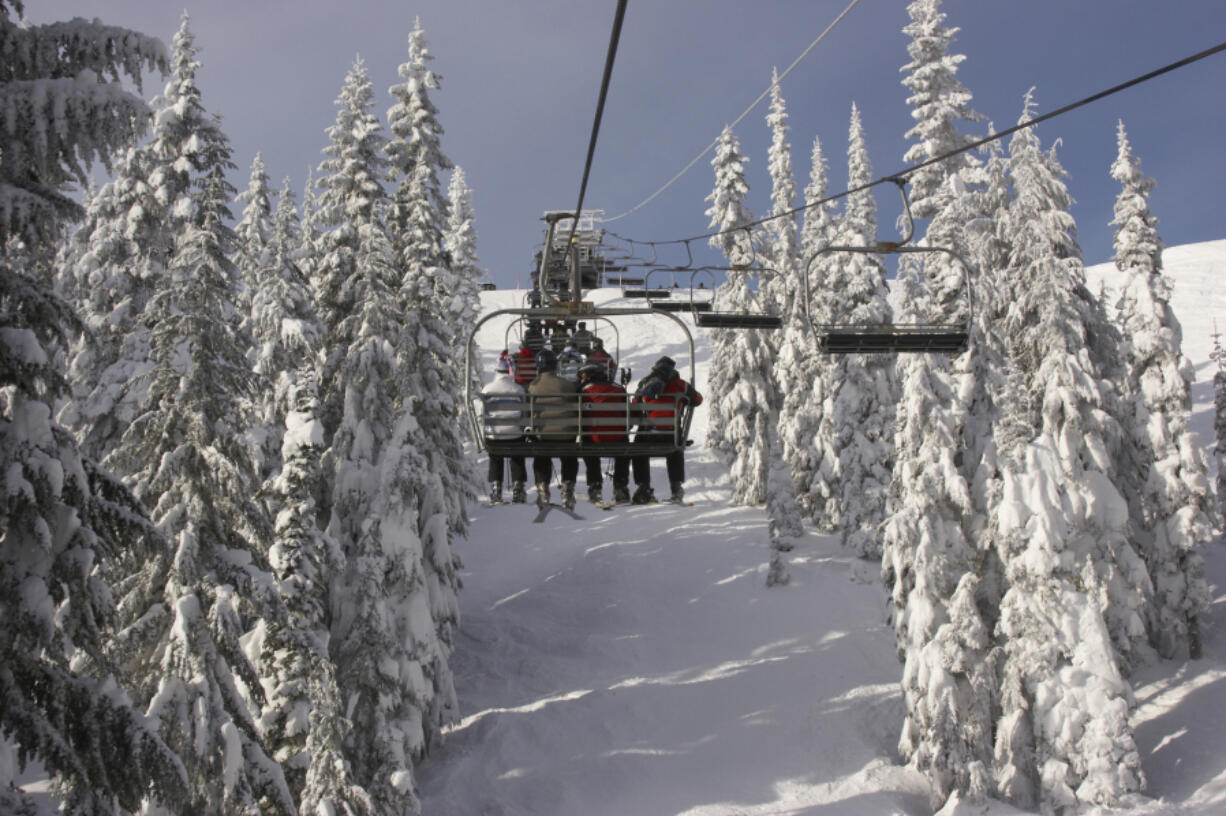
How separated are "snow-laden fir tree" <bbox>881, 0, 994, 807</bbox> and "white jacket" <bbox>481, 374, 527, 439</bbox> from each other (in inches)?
577

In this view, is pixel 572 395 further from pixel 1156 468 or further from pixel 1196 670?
pixel 1196 670

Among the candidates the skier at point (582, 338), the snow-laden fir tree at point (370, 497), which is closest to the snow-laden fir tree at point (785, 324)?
the snow-laden fir tree at point (370, 497)

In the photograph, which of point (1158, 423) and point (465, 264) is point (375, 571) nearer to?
point (1158, 423)

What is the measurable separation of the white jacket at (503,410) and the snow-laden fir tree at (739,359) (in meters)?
22.4

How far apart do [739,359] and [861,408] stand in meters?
6.66

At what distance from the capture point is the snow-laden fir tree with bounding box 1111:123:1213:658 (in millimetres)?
28016

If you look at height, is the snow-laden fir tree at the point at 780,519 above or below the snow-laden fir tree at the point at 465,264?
below

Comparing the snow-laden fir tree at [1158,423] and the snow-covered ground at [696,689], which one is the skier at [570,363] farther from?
the snow-laden fir tree at [1158,423]

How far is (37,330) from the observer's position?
Result: 8.22 metres

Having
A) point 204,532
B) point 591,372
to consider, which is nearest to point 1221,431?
point 591,372

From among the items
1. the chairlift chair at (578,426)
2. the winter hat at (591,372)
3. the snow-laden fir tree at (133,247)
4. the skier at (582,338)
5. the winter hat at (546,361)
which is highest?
the snow-laden fir tree at (133,247)

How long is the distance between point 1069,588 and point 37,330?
72.7 feet

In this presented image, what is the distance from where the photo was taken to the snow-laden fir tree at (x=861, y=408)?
3506 centimetres

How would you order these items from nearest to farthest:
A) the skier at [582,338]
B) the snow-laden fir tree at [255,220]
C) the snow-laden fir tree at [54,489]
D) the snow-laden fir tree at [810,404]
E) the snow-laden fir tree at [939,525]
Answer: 1. the snow-laden fir tree at [54,489]
2. the skier at [582,338]
3. the snow-laden fir tree at [939,525]
4. the snow-laden fir tree at [255,220]
5. the snow-laden fir tree at [810,404]
